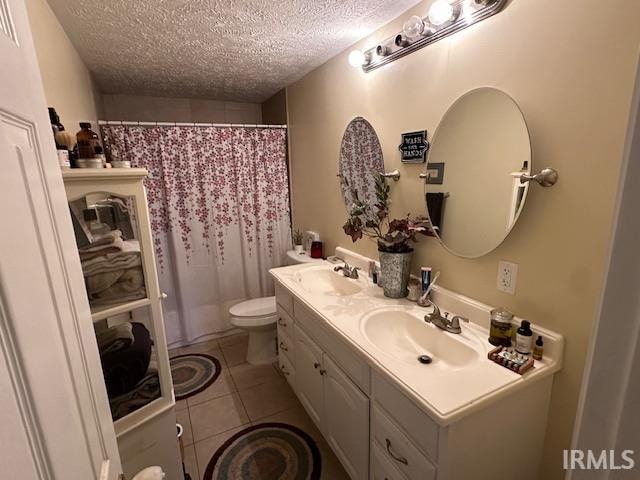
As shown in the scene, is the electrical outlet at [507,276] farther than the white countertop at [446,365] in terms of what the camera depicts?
Yes

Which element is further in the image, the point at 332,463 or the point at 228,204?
the point at 228,204

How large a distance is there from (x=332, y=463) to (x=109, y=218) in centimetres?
160

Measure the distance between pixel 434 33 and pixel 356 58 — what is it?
53cm

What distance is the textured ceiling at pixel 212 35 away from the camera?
4.78 ft

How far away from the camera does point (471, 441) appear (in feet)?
3.08

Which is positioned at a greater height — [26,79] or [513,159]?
Result: [26,79]

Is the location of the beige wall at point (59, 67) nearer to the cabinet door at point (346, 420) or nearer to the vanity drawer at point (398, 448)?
the cabinet door at point (346, 420)

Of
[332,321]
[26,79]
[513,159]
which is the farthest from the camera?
[332,321]

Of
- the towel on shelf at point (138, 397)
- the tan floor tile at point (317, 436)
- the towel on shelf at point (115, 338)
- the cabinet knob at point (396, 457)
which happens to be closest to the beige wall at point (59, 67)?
the towel on shelf at point (115, 338)

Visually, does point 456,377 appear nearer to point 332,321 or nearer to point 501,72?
point 332,321

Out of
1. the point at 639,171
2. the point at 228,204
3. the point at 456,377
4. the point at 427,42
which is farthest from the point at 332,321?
the point at 228,204

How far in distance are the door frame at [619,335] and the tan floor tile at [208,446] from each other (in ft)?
6.08

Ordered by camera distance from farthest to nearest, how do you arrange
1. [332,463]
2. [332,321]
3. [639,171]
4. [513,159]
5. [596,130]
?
1. [332,463]
2. [332,321]
3. [513,159]
4. [596,130]
5. [639,171]
